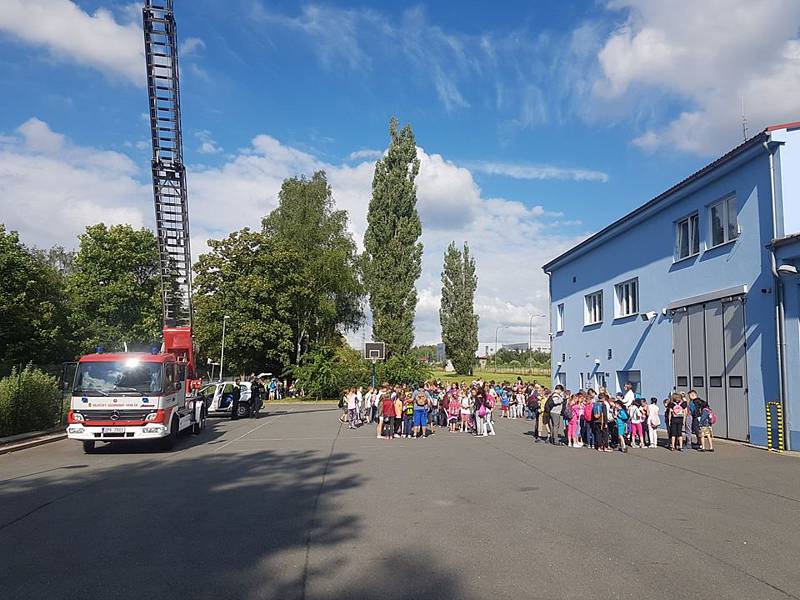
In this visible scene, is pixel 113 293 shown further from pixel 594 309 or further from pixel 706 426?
pixel 706 426

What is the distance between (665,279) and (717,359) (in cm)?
411

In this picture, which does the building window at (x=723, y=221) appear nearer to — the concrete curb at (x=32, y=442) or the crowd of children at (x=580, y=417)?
the crowd of children at (x=580, y=417)

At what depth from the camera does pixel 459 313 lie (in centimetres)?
7056

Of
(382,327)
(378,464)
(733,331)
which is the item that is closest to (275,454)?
(378,464)

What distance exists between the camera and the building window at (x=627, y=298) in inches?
957

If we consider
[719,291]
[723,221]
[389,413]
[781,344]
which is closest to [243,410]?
[389,413]

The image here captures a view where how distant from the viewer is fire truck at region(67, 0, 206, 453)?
15594mm

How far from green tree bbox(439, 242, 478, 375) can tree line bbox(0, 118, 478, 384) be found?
13627 mm

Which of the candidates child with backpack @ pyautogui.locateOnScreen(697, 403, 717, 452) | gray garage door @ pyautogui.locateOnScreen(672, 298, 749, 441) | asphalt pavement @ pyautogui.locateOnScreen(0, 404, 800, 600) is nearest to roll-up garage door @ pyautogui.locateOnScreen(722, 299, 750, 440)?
gray garage door @ pyautogui.locateOnScreen(672, 298, 749, 441)

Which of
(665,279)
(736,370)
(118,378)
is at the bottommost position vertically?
(118,378)

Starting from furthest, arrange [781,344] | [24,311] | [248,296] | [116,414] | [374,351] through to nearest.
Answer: [248,296], [24,311], [374,351], [116,414], [781,344]

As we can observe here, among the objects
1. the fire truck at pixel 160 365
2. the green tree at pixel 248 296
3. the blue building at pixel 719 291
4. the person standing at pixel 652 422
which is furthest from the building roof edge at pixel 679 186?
the green tree at pixel 248 296

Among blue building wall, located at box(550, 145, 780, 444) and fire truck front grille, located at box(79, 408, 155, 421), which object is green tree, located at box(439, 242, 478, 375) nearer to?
blue building wall, located at box(550, 145, 780, 444)

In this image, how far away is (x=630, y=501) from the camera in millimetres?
9648
